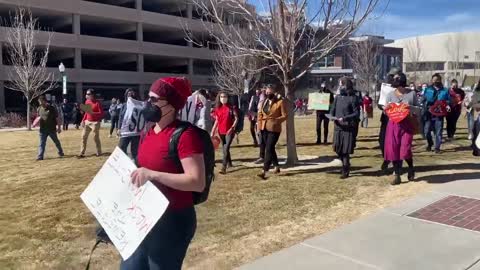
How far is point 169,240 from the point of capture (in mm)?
2910

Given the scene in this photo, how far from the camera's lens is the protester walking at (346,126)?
852 cm

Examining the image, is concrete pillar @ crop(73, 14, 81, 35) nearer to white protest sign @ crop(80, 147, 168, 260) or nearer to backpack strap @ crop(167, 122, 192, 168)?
white protest sign @ crop(80, 147, 168, 260)

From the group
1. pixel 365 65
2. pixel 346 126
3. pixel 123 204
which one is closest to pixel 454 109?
pixel 346 126

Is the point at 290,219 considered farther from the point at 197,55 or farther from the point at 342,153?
the point at 197,55

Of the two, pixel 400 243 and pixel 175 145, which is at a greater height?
pixel 175 145

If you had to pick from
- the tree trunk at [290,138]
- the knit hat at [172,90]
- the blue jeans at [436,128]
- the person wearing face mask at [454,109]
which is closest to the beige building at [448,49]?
the person wearing face mask at [454,109]

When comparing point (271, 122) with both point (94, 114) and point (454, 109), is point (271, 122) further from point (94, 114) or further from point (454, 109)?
point (454, 109)

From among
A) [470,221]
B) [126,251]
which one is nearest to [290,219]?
[470,221]

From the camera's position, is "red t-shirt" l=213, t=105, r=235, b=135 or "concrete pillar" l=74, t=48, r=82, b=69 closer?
"red t-shirt" l=213, t=105, r=235, b=135

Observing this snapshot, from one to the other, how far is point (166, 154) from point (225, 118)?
21.9 feet

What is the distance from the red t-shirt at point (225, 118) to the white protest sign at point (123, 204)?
6442 mm

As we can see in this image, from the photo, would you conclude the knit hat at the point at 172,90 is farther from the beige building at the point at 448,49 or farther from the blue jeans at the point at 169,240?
the beige building at the point at 448,49

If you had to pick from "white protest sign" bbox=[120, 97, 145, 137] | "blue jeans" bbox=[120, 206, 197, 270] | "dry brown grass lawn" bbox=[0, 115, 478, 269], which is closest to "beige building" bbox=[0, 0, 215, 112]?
"white protest sign" bbox=[120, 97, 145, 137]

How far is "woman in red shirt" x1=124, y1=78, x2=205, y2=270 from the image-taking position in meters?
2.80
